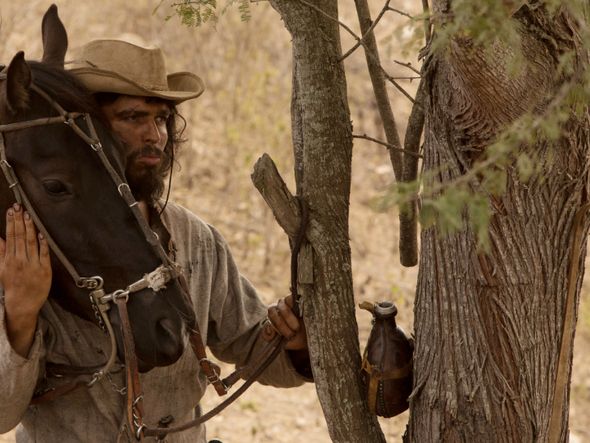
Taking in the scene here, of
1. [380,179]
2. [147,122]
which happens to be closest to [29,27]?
[380,179]

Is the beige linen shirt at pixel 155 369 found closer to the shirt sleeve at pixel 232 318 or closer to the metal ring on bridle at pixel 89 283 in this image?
the shirt sleeve at pixel 232 318

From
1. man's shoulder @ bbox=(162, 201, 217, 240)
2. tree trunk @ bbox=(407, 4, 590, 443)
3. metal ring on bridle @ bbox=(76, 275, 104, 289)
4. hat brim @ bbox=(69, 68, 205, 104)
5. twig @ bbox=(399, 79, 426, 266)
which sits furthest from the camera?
man's shoulder @ bbox=(162, 201, 217, 240)

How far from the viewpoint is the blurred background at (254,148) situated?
6855 millimetres

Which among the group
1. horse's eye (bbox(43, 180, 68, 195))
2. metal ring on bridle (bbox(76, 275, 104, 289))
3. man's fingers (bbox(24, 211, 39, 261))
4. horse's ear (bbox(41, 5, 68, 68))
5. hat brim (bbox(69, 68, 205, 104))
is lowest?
metal ring on bridle (bbox(76, 275, 104, 289))

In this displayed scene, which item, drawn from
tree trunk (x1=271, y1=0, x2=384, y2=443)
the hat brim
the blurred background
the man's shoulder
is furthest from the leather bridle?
the blurred background

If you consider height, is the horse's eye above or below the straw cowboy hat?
below

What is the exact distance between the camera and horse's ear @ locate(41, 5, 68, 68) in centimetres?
300

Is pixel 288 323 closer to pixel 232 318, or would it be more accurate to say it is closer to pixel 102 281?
pixel 232 318

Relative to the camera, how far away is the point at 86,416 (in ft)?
9.57

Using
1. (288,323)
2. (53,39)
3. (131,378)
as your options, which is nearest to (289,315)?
(288,323)

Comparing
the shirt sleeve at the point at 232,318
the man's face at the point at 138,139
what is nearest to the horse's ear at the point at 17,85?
the man's face at the point at 138,139

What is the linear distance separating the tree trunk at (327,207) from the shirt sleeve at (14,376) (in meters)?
0.78

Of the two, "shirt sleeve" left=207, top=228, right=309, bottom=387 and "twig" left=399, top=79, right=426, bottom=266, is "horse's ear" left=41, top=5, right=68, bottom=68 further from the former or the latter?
"twig" left=399, top=79, right=426, bottom=266

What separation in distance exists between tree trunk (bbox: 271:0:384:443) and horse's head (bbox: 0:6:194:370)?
A: 16.0 inches
